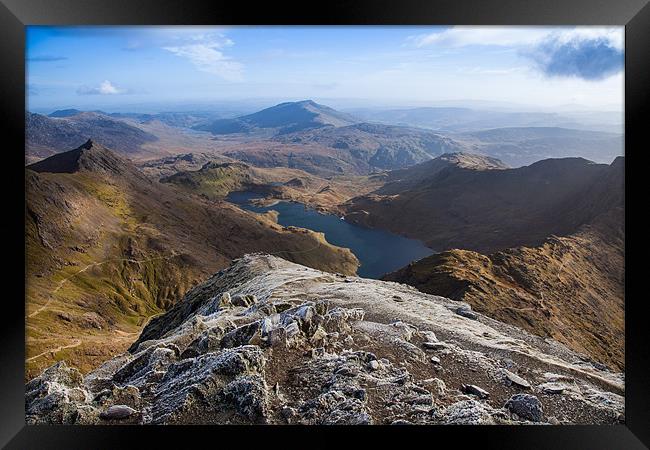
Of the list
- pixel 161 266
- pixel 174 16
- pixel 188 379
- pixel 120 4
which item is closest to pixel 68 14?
pixel 120 4

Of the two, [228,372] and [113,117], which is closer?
[228,372]

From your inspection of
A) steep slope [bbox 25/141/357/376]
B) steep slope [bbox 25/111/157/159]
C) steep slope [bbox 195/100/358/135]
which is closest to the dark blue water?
steep slope [bbox 25/141/357/376]

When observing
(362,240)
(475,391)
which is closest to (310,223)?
(362,240)

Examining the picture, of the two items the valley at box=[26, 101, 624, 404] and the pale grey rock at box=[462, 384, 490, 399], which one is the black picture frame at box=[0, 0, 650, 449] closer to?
the pale grey rock at box=[462, 384, 490, 399]

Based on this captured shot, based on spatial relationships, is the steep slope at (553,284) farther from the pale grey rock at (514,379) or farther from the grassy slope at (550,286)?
the pale grey rock at (514,379)

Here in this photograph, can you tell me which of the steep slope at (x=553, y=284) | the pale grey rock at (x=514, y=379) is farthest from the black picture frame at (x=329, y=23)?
the steep slope at (x=553, y=284)
